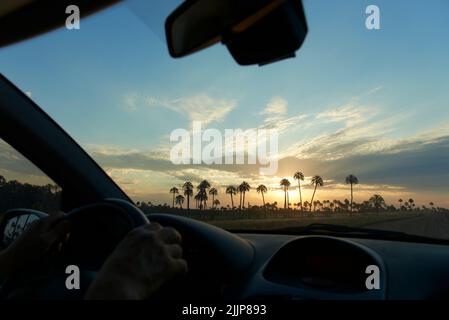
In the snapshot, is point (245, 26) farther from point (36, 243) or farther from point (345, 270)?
point (345, 270)

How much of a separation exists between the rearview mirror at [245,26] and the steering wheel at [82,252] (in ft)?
2.89

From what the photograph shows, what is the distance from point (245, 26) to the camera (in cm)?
184

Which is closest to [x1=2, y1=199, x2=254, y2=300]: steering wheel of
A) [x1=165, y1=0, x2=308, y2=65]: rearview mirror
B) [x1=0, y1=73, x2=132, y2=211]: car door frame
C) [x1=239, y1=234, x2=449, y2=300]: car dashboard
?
[x1=239, y1=234, x2=449, y2=300]: car dashboard

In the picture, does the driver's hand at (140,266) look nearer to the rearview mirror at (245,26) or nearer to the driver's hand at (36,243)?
the driver's hand at (36,243)

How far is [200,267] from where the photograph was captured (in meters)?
2.75

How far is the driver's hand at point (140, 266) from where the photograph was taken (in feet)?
5.38

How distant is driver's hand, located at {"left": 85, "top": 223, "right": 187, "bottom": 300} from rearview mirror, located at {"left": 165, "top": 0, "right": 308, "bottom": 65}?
0.86 metres

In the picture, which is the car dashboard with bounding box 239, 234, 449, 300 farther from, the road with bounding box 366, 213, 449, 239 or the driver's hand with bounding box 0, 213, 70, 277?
the driver's hand with bounding box 0, 213, 70, 277

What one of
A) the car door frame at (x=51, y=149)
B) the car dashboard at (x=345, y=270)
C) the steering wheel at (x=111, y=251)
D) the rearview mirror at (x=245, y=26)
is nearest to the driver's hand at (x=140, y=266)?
the steering wheel at (x=111, y=251)

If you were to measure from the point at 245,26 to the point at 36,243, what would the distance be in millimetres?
1556

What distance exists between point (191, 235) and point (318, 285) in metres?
0.82

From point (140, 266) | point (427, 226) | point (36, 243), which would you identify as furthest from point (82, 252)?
point (427, 226)

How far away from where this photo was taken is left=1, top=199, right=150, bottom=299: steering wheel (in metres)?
2.21

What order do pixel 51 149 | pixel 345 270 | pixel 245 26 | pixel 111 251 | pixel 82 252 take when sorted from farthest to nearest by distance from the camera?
pixel 51 149 < pixel 345 270 < pixel 82 252 < pixel 111 251 < pixel 245 26
